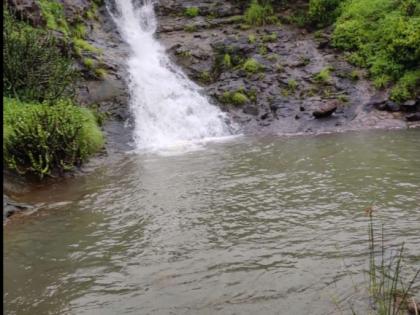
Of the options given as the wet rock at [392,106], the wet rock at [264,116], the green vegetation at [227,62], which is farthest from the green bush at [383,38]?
the green vegetation at [227,62]

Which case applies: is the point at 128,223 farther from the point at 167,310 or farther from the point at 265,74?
the point at 265,74

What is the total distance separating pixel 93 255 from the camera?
5.63 m

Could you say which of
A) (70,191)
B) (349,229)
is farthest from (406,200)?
(70,191)

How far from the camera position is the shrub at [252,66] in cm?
1803

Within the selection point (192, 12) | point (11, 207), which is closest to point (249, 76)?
point (192, 12)

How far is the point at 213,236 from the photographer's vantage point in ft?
19.8

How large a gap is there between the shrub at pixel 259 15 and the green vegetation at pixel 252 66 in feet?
11.6

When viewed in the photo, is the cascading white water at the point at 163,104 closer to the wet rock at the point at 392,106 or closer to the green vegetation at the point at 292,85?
the green vegetation at the point at 292,85

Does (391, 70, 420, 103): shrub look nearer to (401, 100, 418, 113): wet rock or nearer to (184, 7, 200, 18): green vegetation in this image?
(401, 100, 418, 113): wet rock

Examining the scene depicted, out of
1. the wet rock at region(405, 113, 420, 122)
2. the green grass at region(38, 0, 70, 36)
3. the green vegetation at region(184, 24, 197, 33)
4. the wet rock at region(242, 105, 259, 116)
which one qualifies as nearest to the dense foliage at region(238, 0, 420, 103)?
the wet rock at region(405, 113, 420, 122)

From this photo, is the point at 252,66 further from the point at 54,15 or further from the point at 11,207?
the point at 11,207

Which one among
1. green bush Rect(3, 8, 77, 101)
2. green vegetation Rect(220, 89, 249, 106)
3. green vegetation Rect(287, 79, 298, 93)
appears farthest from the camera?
green vegetation Rect(287, 79, 298, 93)

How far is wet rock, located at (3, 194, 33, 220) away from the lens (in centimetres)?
729

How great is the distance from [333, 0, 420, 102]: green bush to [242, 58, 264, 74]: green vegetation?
339cm
